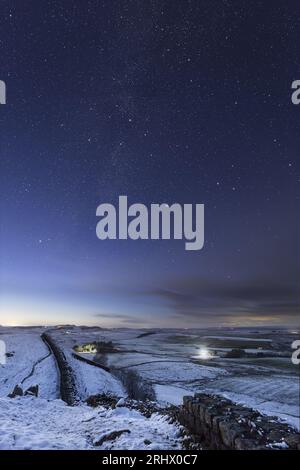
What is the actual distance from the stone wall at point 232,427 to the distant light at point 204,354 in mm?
3105

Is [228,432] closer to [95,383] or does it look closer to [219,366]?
[219,366]

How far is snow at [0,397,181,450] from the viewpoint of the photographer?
33.1 ft

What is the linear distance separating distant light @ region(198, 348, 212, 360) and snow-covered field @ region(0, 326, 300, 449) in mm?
70

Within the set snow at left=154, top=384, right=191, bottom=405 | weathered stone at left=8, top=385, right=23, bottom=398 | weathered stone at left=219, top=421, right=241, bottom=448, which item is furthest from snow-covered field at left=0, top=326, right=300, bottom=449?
weathered stone at left=219, top=421, right=241, bottom=448

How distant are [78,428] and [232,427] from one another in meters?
5.52

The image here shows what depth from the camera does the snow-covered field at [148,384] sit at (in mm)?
10375

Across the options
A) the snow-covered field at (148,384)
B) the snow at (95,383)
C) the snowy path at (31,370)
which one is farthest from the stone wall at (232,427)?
the snowy path at (31,370)

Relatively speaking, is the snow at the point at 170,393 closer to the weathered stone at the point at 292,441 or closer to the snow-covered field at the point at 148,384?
the snow-covered field at the point at 148,384

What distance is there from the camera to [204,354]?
13906 mm

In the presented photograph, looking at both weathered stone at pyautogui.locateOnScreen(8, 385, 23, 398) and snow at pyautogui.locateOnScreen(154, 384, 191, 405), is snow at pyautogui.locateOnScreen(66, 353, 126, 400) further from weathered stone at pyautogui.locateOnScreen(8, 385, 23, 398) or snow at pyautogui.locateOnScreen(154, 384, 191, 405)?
weathered stone at pyautogui.locateOnScreen(8, 385, 23, 398)

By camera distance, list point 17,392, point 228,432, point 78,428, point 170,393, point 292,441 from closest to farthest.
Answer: point 292,441, point 228,432, point 78,428, point 170,393, point 17,392

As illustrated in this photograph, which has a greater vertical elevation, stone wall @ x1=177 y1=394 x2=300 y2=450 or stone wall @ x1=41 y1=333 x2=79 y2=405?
stone wall @ x1=177 y1=394 x2=300 y2=450

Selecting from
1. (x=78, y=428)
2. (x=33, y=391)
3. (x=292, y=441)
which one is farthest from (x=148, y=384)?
(x=292, y=441)
